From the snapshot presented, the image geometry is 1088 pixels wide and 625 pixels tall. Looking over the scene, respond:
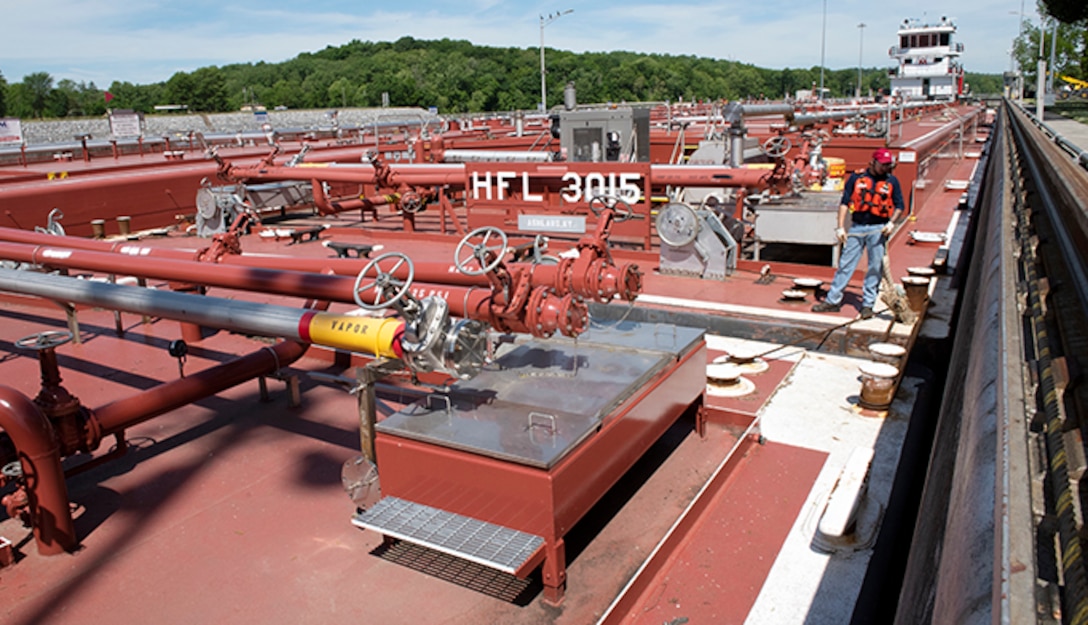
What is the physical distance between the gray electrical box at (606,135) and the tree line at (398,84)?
43947 mm

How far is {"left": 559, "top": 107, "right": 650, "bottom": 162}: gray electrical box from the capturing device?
41.3 ft

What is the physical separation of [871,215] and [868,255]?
364 mm

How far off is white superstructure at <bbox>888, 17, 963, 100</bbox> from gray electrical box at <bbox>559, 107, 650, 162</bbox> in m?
55.2

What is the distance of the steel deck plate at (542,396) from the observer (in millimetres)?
3385

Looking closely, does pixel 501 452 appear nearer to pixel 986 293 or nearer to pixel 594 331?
pixel 594 331

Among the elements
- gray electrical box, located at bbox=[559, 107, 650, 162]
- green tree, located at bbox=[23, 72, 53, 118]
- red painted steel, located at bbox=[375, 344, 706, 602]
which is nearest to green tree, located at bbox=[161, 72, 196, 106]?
green tree, located at bbox=[23, 72, 53, 118]

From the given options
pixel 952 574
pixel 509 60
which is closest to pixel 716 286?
pixel 952 574

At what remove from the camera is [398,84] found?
239 ft

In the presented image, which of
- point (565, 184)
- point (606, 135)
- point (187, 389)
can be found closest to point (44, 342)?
point (187, 389)

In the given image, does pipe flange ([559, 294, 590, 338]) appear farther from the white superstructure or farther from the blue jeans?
the white superstructure

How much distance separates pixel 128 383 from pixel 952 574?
6.37 m

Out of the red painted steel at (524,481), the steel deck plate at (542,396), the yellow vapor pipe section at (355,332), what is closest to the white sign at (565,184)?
Answer: the steel deck plate at (542,396)

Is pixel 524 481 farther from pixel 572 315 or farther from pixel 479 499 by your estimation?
pixel 572 315

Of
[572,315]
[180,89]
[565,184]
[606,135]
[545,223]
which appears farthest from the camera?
[180,89]
